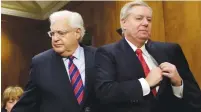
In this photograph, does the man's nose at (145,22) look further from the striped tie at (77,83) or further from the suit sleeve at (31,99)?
the suit sleeve at (31,99)

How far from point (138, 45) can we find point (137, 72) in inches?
7.0

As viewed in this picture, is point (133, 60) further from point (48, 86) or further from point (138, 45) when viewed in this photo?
point (48, 86)

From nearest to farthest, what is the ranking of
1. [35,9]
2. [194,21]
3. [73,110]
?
1. [73,110]
2. [194,21]
3. [35,9]

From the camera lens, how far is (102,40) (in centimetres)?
A: 429

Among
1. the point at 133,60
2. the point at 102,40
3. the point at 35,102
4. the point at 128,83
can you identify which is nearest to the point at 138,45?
the point at 133,60

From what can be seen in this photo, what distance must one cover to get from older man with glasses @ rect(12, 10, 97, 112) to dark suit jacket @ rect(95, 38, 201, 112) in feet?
0.54

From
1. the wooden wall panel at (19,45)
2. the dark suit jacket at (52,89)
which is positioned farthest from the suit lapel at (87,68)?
the wooden wall panel at (19,45)

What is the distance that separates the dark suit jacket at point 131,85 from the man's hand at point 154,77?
0.16ft

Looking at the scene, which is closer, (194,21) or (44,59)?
(44,59)

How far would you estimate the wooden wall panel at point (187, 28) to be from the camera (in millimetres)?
2797

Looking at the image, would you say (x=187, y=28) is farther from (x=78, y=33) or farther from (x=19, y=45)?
(x=19, y=45)

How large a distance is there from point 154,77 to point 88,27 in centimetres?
337

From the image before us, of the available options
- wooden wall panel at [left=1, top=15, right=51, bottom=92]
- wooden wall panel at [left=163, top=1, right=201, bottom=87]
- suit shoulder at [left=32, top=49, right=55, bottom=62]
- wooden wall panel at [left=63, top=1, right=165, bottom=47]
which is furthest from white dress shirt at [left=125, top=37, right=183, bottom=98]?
wooden wall panel at [left=1, top=15, right=51, bottom=92]

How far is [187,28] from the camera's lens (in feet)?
9.54
